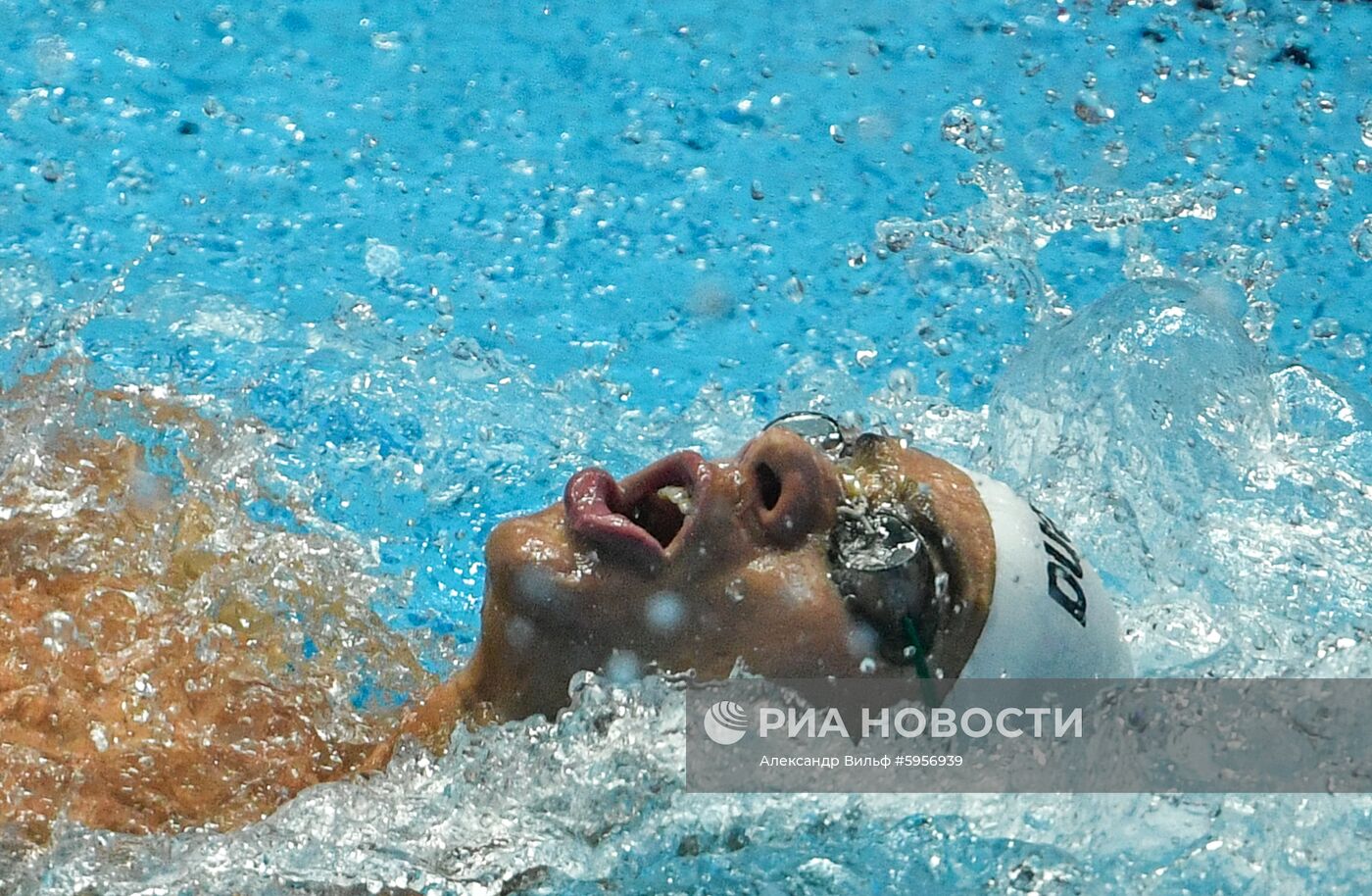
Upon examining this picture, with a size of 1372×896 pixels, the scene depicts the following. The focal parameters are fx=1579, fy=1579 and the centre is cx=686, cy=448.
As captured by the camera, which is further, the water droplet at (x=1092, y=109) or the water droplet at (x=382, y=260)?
the water droplet at (x=1092, y=109)

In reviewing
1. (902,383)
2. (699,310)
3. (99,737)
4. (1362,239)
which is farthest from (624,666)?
(1362,239)

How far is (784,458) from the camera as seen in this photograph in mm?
1482

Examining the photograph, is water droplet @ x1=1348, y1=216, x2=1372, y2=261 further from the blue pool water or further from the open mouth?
the open mouth

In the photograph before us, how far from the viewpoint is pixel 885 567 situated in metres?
1.45

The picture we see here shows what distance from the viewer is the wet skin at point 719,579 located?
4.79ft

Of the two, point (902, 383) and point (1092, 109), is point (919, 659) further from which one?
point (1092, 109)

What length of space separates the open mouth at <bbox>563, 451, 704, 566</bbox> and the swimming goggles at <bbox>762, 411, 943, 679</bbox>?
5.2 inches

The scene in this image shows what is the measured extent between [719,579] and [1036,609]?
32 cm

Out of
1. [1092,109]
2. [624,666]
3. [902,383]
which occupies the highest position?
[624,666]

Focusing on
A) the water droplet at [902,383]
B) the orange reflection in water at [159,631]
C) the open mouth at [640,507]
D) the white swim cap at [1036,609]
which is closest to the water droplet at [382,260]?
the orange reflection in water at [159,631]

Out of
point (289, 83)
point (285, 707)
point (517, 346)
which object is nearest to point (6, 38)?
point (289, 83)

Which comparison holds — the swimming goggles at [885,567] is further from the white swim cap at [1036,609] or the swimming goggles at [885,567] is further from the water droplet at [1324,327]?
the water droplet at [1324,327]

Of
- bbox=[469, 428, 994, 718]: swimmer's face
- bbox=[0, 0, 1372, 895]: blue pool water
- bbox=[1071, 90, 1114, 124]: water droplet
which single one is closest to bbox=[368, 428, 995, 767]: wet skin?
bbox=[469, 428, 994, 718]: swimmer's face

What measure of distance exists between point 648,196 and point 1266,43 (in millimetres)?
Answer: 1563
